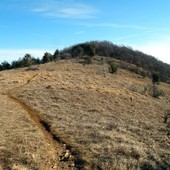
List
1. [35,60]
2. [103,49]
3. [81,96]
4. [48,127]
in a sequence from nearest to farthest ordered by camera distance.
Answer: [48,127]
[81,96]
[35,60]
[103,49]

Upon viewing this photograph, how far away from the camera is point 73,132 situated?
22.5 meters

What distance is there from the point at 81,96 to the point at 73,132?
20.2m

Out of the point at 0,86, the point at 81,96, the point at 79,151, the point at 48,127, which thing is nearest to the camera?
the point at 79,151

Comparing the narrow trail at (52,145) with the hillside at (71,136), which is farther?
the hillside at (71,136)

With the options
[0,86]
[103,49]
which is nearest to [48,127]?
[0,86]

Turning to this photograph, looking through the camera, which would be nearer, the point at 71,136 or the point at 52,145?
the point at 52,145

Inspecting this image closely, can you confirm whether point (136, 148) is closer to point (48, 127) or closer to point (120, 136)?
point (120, 136)

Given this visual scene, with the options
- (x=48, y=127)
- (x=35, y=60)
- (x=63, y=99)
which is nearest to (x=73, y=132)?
(x=48, y=127)

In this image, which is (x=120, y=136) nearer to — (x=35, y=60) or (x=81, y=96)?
(x=81, y=96)

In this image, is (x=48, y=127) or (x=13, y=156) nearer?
(x=13, y=156)

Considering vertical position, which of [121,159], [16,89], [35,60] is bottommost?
[121,159]

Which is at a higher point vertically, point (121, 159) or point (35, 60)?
point (35, 60)

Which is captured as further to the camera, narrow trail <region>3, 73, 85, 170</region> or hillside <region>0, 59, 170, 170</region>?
hillside <region>0, 59, 170, 170</region>

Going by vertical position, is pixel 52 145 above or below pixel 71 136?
below
